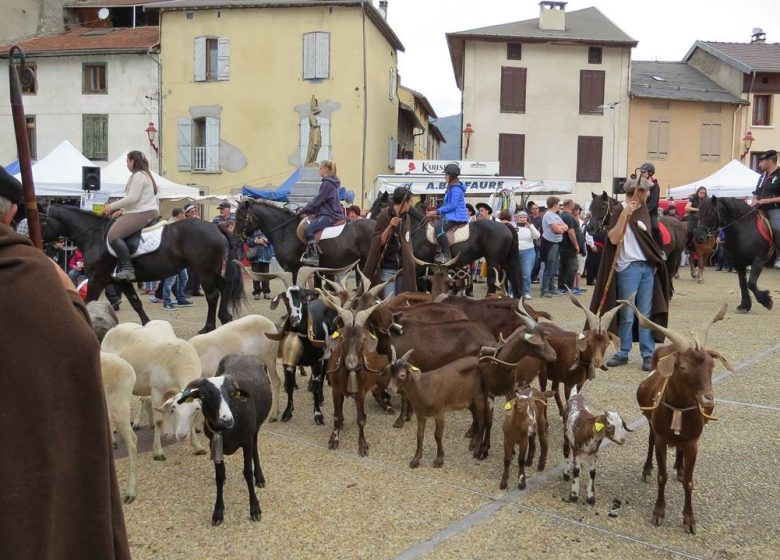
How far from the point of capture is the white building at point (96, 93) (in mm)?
30719

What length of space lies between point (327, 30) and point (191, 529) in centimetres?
2753

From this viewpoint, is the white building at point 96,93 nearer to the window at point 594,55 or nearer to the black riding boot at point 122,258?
the window at point 594,55

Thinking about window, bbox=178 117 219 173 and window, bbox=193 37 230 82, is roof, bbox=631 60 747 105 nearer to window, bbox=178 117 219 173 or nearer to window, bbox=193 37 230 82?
window, bbox=193 37 230 82

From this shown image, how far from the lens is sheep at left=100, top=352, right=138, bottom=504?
4.83 metres

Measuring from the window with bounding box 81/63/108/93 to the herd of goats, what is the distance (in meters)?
27.2

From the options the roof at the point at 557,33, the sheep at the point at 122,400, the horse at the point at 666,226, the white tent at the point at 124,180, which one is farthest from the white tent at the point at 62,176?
the roof at the point at 557,33

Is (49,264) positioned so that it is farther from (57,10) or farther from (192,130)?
(57,10)

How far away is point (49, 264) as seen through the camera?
192 centimetres

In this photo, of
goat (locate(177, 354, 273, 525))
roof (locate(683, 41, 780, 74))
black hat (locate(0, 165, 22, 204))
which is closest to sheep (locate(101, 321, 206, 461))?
goat (locate(177, 354, 273, 525))

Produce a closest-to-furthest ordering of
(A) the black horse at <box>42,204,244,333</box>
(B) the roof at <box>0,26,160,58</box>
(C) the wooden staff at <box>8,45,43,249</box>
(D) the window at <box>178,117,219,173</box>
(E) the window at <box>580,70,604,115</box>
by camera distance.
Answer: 1. (C) the wooden staff at <box>8,45,43,249</box>
2. (A) the black horse at <box>42,204,244,333</box>
3. (B) the roof at <box>0,26,160,58</box>
4. (D) the window at <box>178,117,219,173</box>
5. (E) the window at <box>580,70,604,115</box>

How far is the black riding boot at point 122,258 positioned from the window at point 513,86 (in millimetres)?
26731

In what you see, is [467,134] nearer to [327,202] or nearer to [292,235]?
[292,235]

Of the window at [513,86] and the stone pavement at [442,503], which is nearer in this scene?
the stone pavement at [442,503]

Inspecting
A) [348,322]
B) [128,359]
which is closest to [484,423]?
[348,322]
